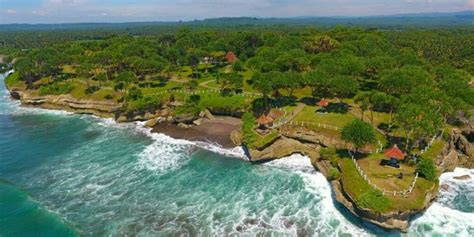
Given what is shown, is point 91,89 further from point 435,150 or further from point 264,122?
point 435,150

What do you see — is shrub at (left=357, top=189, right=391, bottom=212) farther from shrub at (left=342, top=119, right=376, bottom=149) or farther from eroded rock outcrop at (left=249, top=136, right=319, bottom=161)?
eroded rock outcrop at (left=249, top=136, right=319, bottom=161)

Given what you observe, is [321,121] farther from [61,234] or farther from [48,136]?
[48,136]

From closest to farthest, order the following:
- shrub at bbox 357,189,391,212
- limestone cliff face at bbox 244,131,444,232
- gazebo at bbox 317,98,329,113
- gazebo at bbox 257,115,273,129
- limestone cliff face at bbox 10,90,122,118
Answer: shrub at bbox 357,189,391,212 → limestone cliff face at bbox 244,131,444,232 → gazebo at bbox 257,115,273,129 → gazebo at bbox 317,98,329,113 → limestone cliff face at bbox 10,90,122,118

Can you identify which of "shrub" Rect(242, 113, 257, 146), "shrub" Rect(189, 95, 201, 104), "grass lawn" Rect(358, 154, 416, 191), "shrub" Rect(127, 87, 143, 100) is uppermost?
"shrub" Rect(127, 87, 143, 100)

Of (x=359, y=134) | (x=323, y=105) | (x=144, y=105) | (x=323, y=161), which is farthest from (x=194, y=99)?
(x=359, y=134)

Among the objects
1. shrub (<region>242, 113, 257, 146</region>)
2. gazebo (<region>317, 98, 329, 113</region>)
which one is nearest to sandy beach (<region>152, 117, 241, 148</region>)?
shrub (<region>242, 113, 257, 146</region>)
